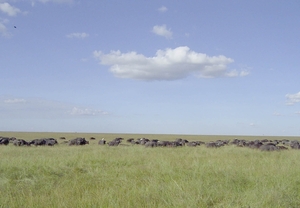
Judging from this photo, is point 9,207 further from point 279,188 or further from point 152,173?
point 279,188

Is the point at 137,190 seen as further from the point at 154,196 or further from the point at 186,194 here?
the point at 186,194

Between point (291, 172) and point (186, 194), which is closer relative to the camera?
point (186, 194)

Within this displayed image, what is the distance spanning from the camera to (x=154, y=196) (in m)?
6.36

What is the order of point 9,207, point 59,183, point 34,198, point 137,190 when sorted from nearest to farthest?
point 9,207 < point 34,198 < point 137,190 < point 59,183

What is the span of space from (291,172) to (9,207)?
7.88 meters

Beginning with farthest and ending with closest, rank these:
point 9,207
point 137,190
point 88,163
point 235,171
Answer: point 88,163 < point 235,171 < point 137,190 < point 9,207

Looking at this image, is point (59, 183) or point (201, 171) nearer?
point (59, 183)

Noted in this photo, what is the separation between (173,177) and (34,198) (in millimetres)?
3651

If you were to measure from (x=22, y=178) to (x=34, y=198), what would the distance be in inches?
110

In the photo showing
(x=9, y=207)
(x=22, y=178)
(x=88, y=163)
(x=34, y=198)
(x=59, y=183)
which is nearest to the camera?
(x=9, y=207)

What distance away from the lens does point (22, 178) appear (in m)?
8.70

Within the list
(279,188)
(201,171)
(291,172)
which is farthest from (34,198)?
(291,172)

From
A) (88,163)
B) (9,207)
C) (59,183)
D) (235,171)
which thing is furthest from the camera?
(88,163)

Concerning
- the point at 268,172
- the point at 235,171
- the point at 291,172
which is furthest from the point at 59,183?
the point at 291,172
